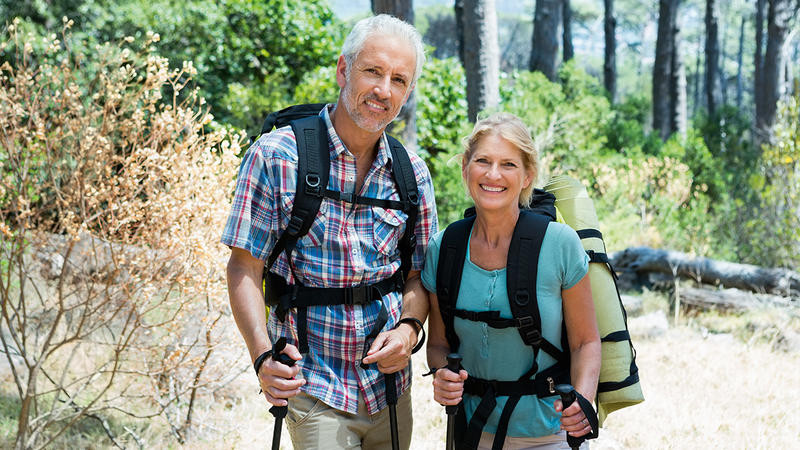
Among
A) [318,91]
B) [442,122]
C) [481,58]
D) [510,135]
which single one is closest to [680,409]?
[510,135]

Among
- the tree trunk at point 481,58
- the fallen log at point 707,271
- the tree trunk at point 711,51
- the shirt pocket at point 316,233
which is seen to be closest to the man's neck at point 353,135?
the shirt pocket at point 316,233

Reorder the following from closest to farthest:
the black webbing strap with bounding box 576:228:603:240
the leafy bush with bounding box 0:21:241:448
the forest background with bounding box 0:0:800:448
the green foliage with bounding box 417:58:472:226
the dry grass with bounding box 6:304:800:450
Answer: the black webbing strap with bounding box 576:228:603:240
the leafy bush with bounding box 0:21:241:448
the forest background with bounding box 0:0:800:448
the dry grass with bounding box 6:304:800:450
the green foliage with bounding box 417:58:472:226

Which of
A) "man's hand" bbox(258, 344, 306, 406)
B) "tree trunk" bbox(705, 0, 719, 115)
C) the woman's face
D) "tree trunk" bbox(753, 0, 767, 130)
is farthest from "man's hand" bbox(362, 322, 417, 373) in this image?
"tree trunk" bbox(705, 0, 719, 115)

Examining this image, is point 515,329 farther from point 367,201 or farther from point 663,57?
point 663,57

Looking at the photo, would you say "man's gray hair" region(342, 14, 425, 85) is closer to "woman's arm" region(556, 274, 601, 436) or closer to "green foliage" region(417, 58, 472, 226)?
"woman's arm" region(556, 274, 601, 436)

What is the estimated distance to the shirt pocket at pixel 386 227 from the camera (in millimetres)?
2363

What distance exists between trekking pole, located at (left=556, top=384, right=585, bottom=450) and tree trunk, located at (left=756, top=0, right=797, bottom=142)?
34.6 feet

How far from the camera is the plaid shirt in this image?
2.19 meters

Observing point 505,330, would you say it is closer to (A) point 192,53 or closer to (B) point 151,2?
(A) point 192,53

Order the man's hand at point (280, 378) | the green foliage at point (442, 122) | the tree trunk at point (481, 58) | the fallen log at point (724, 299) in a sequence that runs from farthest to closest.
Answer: the tree trunk at point (481, 58) → the green foliage at point (442, 122) → the fallen log at point (724, 299) → the man's hand at point (280, 378)

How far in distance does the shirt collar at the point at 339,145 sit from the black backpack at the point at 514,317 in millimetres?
342

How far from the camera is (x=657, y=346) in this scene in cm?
627

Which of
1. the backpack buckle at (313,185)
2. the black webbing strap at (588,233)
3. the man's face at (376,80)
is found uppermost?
the man's face at (376,80)

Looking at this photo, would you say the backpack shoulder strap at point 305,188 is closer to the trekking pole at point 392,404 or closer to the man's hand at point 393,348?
the man's hand at point 393,348
